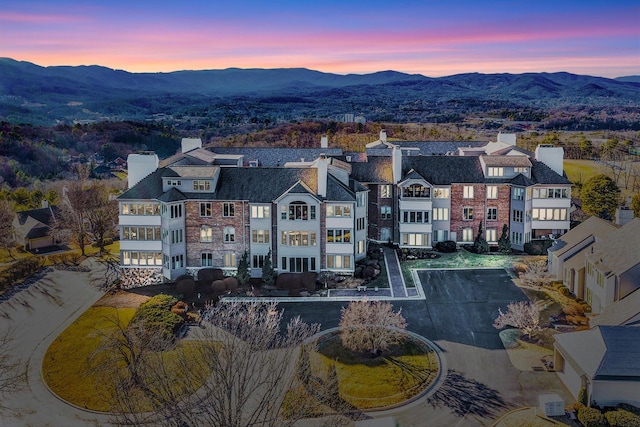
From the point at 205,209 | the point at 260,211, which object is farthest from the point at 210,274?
the point at 260,211

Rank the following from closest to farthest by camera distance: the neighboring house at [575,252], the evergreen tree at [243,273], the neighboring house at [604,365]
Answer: the neighboring house at [604,365], the neighboring house at [575,252], the evergreen tree at [243,273]

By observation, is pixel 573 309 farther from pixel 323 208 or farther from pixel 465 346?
pixel 323 208

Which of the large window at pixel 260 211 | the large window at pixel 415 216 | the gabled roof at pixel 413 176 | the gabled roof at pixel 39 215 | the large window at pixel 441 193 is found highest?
the gabled roof at pixel 413 176

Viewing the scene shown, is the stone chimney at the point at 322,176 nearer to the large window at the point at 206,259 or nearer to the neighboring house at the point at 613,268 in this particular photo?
the large window at the point at 206,259

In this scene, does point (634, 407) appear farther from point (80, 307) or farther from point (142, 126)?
point (142, 126)

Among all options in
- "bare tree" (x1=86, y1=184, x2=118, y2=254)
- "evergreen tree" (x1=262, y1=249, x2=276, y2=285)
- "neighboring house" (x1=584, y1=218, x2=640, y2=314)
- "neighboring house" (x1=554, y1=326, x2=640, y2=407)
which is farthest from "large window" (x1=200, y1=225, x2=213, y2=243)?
"neighboring house" (x1=584, y1=218, x2=640, y2=314)

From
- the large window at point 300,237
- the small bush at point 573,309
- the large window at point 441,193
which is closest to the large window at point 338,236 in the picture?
the large window at point 300,237

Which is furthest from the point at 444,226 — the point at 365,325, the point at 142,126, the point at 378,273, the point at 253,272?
the point at 142,126
